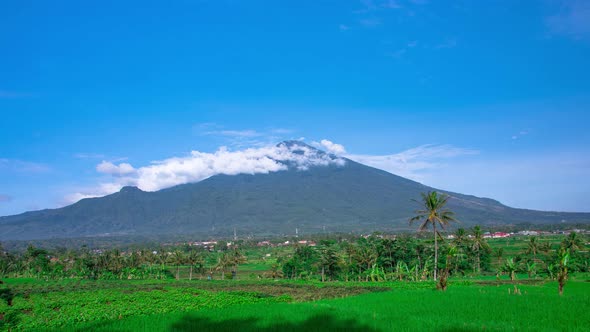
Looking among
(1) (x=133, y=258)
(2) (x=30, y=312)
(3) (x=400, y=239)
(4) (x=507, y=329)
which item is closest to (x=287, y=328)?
(4) (x=507, y=329)

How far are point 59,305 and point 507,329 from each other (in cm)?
2715

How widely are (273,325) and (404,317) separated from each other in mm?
5303

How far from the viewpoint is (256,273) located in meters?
68.6

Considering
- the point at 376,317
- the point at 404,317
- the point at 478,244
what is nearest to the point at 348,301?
the point at 376,317

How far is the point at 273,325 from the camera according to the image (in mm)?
16391

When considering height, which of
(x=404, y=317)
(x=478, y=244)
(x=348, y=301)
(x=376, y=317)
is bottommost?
(x=348, y=301)

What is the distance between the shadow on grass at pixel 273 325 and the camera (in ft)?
50.4

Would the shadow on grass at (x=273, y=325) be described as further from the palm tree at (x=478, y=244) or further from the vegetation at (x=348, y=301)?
the palm tree at (x=478, y=244)

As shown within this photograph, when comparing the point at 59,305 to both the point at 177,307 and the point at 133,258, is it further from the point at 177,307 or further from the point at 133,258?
the point at 133,258

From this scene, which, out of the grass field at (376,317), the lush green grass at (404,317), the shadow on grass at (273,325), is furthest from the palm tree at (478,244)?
the shadow on grass at (273,325)

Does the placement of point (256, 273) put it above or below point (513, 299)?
below

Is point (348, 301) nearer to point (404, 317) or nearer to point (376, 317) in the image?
→ point (376, 317)

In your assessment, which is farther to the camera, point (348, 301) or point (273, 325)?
point (348, 301)

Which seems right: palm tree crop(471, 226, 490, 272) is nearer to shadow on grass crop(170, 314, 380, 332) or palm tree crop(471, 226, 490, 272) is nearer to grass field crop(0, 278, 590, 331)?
grass field crop(0, 278, 590, 331)
